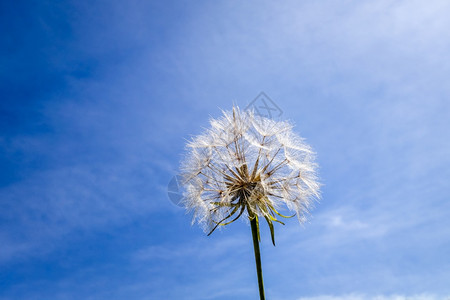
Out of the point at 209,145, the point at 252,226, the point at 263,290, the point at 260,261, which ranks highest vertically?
the point at 209,145

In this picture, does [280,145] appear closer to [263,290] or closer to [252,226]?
[252,226]

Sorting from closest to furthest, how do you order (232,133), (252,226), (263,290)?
(263,290) → (252,226) → (232,133)

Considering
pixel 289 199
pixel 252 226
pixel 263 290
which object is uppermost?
pixel 289 199

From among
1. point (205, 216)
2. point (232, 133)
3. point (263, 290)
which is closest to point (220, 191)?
point (205, 216)

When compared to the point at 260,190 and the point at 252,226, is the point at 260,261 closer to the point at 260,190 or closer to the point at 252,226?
the point at 252,226

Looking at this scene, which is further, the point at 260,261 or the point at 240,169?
the point at 240,169

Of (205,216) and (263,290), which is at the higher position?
(205,216)

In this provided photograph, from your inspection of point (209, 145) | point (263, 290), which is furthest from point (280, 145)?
point (263, 290)

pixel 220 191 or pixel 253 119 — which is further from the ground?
pixel 253 119

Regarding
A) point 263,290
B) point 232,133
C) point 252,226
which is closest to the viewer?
point 263,290
